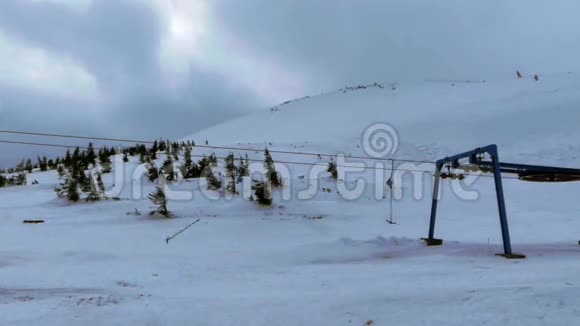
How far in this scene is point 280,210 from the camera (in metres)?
11.7

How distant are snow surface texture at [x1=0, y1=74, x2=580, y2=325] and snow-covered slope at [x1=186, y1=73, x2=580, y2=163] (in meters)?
0.17

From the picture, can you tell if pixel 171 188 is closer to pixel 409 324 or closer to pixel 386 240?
pixel 386 240

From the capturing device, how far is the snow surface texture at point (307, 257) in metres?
4.15

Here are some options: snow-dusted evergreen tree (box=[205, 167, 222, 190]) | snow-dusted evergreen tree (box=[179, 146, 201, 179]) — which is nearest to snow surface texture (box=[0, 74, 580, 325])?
snow-dusted evergreen tree (box=[205, 167, 222, 190])

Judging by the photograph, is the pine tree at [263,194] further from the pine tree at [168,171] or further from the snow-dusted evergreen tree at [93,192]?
the snow-dusted evergreen tree at [93,192]

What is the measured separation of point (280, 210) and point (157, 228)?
11.3 ft

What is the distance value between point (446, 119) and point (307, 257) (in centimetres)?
1796

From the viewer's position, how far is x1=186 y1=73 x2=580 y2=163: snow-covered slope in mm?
18597

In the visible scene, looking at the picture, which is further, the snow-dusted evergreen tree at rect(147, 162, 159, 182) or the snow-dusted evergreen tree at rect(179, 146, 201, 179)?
the snow-dusted evergreen tree at rect(179, 146, 201, 179)

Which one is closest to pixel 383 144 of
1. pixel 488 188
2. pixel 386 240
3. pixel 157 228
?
pixel 488 188

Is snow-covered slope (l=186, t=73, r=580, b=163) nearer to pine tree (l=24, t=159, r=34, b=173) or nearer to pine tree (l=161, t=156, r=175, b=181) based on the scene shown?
pine tree (l=161, t=156, r=175, b=181)

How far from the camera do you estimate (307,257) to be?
8102mm

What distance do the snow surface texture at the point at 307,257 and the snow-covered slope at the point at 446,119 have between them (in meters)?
0.17

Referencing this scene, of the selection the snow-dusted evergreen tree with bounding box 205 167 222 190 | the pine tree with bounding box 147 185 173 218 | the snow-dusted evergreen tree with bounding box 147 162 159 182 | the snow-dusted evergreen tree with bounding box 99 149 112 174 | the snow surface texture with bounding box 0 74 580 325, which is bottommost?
the snow surface texture with bounding box 0 74 580 325
